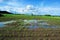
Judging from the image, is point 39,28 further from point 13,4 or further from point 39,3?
point 13,4

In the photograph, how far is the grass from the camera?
4195 millimetres

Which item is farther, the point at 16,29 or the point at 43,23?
the point at 43,23

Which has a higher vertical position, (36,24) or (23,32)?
(36,24)

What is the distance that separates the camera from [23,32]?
14.3 ft

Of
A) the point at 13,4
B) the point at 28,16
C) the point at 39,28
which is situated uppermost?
the point at 13,4

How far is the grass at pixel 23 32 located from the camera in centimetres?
420

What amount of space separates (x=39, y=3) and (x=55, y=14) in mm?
574

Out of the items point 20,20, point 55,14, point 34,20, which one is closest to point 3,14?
point 20,20

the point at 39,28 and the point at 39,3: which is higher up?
the point at 39,3

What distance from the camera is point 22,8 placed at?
15.0ft

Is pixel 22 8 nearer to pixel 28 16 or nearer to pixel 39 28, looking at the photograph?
pixel 28 16

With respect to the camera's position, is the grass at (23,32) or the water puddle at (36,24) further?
the water puddle at (36,24)

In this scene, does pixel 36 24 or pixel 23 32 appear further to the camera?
pixel 36 24

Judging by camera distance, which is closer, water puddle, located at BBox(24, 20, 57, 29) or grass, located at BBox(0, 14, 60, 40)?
grass, located at BBox(0, 14, 60, 40)
